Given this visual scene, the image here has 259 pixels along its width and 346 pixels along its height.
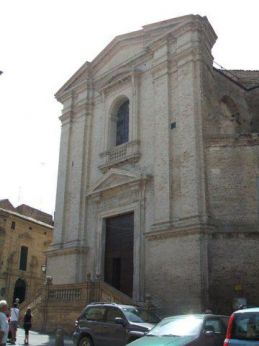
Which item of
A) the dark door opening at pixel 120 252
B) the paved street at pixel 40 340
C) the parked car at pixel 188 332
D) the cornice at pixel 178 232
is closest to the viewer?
the parked car at pixel 188 332

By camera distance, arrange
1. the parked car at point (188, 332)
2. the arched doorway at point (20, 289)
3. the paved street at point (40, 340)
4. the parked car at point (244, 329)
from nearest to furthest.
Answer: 1. the parked car at point (244, 329)
2. the parked car at point (188, 332)
3. the paved street at point (40, 340)
4. the arched doorway at point (20, 289)

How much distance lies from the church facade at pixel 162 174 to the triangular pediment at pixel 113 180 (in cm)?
7

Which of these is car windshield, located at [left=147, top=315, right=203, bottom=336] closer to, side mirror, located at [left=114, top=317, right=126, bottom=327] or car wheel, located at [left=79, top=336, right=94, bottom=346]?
side mirror, located at [left=114, top=317, right=126, bottom=327]

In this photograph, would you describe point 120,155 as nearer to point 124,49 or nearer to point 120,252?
point 120,252

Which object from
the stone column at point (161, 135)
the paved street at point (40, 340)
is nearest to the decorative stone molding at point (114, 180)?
the stone column at point (161, 135)

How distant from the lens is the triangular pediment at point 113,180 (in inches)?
800

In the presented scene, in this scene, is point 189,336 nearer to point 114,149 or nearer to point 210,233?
point 210,233

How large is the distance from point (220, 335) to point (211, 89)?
42.9 feet

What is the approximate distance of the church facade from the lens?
54.0 ft

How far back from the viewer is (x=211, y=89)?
20.0 metres

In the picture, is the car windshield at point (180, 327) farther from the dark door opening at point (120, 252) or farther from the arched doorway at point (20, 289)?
the arched doorway at point (20, 289)

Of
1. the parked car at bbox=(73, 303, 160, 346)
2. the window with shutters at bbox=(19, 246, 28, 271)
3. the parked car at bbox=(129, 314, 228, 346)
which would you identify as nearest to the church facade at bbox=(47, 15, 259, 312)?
the parked car at bbox=(73, 303, 160, 346)

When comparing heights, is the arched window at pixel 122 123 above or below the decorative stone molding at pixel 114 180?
above

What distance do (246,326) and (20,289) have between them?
32.8 m
